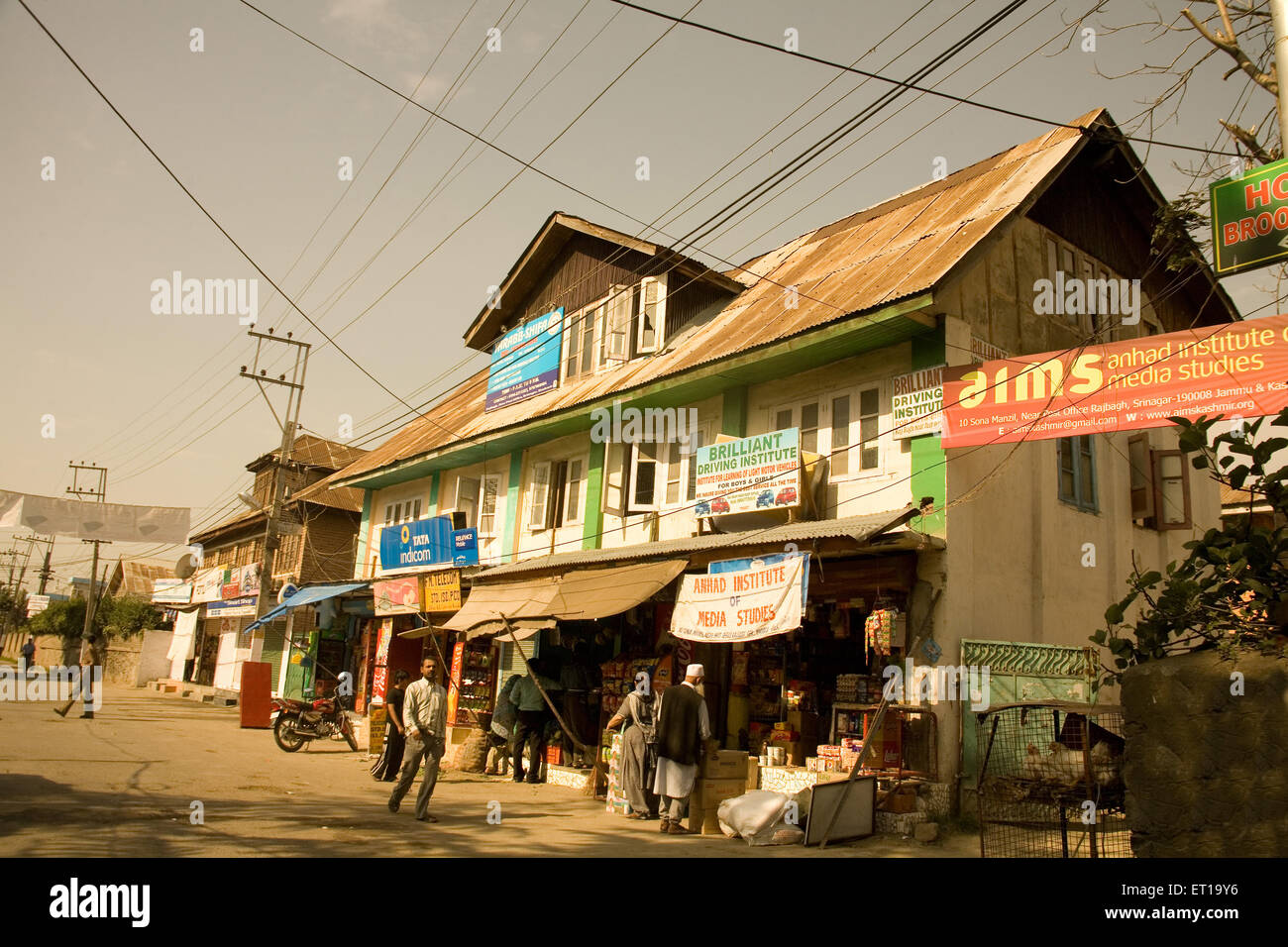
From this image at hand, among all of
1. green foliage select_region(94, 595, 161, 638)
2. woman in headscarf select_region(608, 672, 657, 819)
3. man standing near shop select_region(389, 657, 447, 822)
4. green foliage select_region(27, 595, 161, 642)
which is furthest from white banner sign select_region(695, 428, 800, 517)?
green foliage select_region(94, 595, 161, 638)

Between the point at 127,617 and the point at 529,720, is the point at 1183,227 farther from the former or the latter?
the point at 127,617

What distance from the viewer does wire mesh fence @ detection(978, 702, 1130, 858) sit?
22.7 feet

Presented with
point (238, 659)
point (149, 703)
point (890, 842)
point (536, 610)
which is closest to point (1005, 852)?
point (890, 842)

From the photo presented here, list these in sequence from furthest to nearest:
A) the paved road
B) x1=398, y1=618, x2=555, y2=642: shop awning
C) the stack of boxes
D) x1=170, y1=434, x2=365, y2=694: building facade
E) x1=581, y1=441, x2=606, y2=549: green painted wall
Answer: x1=170, y1=434, x2=365, y2=694: building facade → x1=581, y1=441, x2=606, y2=549: green painted wall → x1=398, y1=618, x2=555, y2=642: shop awning → the stack of boxes → the paved road

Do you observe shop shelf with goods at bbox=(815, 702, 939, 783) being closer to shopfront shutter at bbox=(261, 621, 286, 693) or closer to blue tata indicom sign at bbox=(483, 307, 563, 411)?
blue tata indicom sign at bbox=(483, 307, 563, 411)

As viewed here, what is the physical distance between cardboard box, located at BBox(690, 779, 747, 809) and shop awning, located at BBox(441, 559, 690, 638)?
8.02ft

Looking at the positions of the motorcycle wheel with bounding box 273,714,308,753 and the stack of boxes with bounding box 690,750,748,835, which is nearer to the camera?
the stack of boxes with bounding box 690,750,748,835

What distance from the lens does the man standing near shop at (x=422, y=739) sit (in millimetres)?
9930

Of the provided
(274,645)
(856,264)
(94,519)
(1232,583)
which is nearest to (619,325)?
(856,264)

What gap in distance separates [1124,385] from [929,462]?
8.23 feet

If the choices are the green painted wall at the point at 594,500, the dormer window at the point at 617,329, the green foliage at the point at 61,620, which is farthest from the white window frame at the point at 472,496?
the green foliage at the point at 61,620

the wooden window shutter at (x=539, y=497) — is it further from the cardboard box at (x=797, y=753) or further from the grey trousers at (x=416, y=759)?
the grey trousers at (x=416, y=759)
